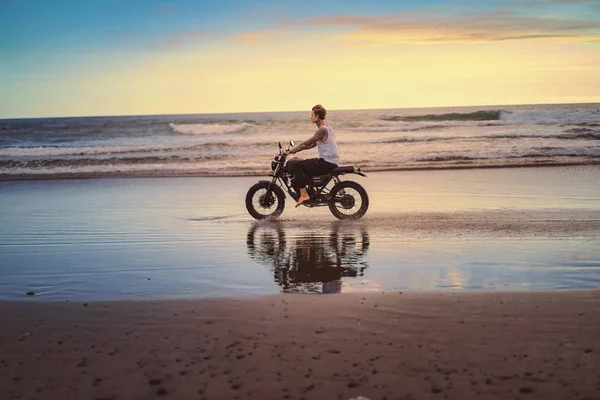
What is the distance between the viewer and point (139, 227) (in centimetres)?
1097

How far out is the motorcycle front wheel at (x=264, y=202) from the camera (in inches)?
478

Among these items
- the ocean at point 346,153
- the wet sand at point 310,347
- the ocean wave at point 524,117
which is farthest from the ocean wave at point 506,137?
the wet sand at point 310,347

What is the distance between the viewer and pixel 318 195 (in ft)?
39.7

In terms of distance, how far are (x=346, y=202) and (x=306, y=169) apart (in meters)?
0.93

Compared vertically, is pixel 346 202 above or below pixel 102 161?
below

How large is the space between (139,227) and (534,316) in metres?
7.19

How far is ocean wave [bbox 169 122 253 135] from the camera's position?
169ft

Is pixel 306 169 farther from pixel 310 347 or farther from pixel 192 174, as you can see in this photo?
pixel 192 174

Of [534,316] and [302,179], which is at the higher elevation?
[302,179]

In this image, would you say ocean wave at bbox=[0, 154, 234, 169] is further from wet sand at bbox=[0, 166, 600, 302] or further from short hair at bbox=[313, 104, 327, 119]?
short hair at bbox=[313, 104, 327, 119]

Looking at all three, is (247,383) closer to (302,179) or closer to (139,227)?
(139,227)

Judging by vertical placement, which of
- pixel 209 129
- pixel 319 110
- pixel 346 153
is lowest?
pixel 346 153

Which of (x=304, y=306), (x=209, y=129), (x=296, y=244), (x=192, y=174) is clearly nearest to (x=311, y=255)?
(x=296, y=244)

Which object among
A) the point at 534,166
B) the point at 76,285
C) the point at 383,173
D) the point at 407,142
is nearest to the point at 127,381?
the point at 76,285
